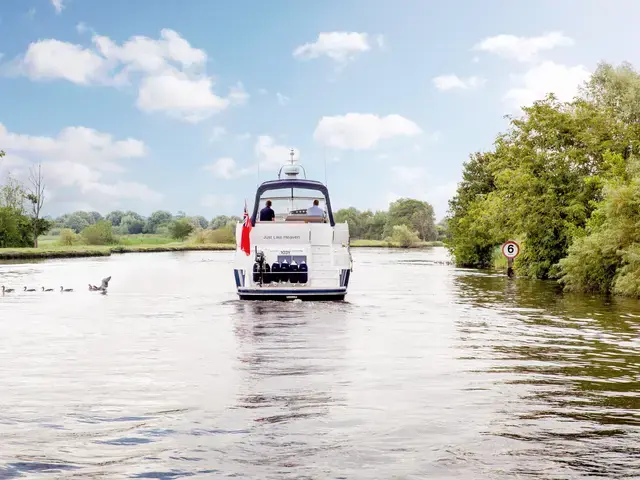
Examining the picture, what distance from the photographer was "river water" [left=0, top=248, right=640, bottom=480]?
267 inches

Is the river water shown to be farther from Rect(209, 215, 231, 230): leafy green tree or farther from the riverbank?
Rect(209, 215, 231, 230): leafy green tree

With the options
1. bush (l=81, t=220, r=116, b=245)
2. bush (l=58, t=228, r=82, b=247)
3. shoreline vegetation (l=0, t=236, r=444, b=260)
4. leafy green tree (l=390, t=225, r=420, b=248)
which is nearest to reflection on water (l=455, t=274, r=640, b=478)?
shoreline vegetation (l=0, t=236, r=444, b=260)

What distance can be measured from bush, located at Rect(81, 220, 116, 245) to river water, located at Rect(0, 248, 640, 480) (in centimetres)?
9374

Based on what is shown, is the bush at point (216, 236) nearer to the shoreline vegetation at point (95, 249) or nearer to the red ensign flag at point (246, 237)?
the shoreline vegetation at point (95, 249)

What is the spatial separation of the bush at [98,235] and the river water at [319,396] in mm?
93742

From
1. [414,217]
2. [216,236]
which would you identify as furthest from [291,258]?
[414,217]

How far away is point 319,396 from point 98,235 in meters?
107

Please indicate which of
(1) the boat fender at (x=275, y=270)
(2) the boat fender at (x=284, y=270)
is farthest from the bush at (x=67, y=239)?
(2) the boat fender at (x=284, y=270)

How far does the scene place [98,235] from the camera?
112 metres

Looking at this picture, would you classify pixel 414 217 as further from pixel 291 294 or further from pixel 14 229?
pixel 291 294

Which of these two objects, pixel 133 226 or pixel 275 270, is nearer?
pixel 275 270

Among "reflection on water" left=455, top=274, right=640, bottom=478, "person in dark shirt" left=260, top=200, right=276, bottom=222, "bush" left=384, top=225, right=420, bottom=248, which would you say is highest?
"bush" left=384, top=225, right=420, bottom=248

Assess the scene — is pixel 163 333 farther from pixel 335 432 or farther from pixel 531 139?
pixel 531 139

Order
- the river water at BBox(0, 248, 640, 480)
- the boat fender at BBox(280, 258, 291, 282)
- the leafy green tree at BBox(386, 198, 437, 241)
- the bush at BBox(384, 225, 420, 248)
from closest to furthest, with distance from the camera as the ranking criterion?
1. the river water at BBox(0, 248, 640, 480)
2. the boat fender at BBox(280, 258, 291, 282)
3. the bush at BBox(384, 225, 420, 248)
4. the leafy green tree at BBox(386, 198, 437, 241)
